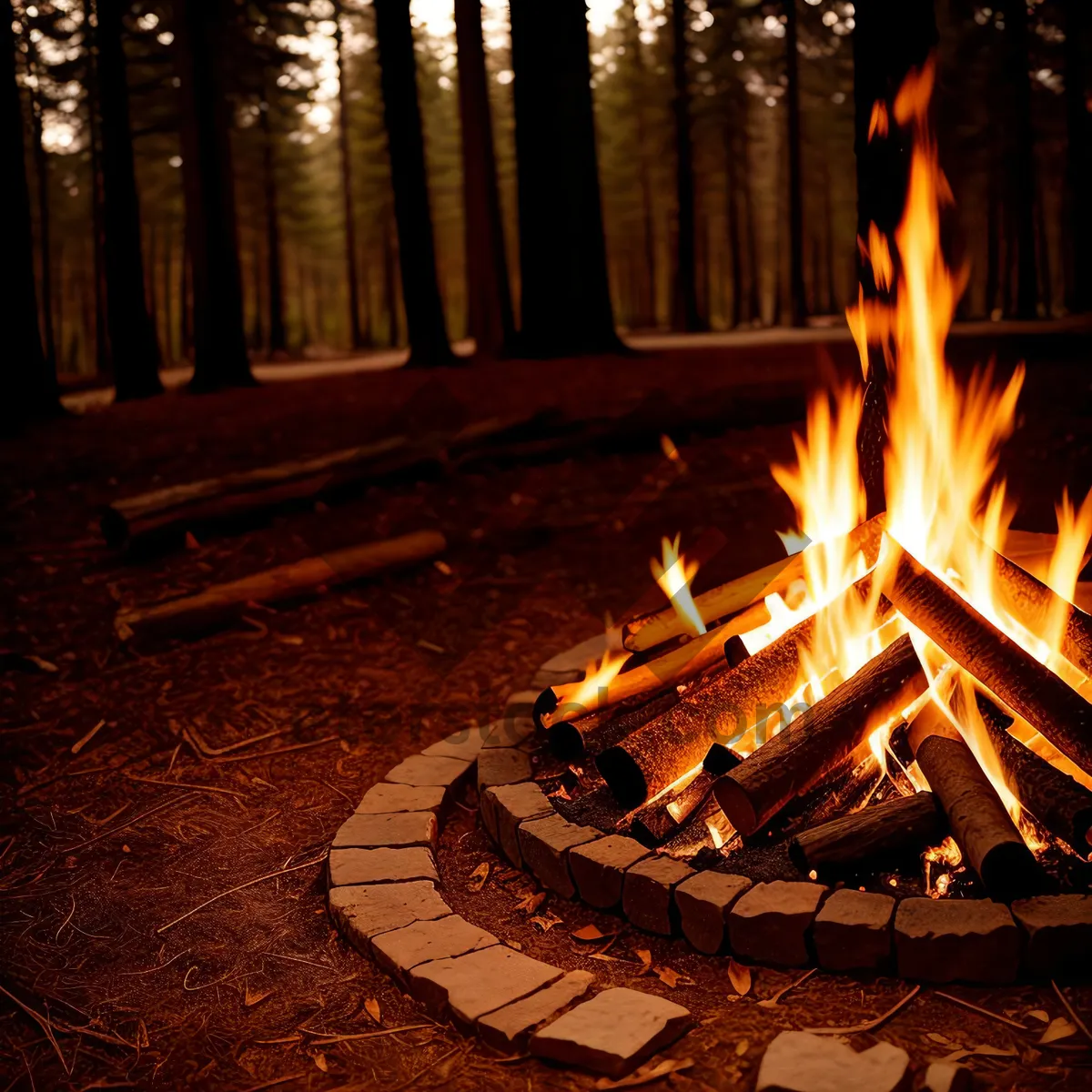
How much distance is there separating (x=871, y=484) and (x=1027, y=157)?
20816 mm

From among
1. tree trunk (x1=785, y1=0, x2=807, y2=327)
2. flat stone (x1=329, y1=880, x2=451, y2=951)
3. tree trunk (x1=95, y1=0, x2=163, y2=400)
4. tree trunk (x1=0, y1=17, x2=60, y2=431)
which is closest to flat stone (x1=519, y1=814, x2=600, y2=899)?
flat stone (x1=329, y1=880, x2=451, y2=951)

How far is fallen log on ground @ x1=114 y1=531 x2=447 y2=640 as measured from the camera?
6023 millimetres

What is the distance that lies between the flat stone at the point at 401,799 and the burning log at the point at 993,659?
73.8 inches

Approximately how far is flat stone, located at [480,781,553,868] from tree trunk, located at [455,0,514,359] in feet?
42.0

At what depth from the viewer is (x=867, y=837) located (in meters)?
3.28

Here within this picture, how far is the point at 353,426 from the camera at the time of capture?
11000mm

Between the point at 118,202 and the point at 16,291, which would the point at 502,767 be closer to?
the point at 16,291

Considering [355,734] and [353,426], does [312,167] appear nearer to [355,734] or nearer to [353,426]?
[353,426]

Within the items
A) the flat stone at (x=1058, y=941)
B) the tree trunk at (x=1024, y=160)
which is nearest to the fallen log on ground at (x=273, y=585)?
the flat stone at (x=1058, y=941)

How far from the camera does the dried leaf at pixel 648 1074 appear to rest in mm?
2633

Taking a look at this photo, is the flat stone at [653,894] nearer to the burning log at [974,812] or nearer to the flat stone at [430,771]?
the burning log at [974,812]

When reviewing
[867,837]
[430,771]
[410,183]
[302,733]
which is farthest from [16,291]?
[867,837]

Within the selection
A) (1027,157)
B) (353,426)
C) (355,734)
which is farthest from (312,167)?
(355,734)

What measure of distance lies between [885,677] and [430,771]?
187cm
